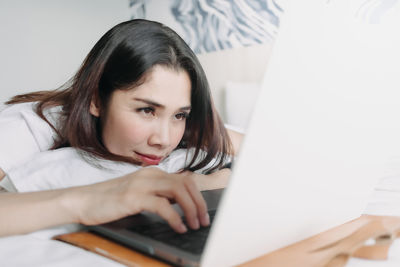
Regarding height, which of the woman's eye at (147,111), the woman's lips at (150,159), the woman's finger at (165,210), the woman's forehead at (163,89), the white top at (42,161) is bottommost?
the woman's lips at (150,159)

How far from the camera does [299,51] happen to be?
11.1 inches

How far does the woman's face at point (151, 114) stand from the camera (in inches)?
38.0

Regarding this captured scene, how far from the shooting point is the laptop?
267 mm

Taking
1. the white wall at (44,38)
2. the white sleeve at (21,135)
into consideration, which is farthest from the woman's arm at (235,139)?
the white wall at (44,38)

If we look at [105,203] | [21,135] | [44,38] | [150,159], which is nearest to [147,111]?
[150,159]

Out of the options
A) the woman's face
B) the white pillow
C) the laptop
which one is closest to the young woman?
the woman's face

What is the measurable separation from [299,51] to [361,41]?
127 millimetres

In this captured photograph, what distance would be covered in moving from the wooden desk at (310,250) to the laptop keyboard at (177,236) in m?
0.03

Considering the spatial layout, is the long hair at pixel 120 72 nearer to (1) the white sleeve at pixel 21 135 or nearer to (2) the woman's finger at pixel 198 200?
(1) the white sleeve at pixel 21 135

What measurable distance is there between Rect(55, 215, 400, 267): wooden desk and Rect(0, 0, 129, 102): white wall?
227 centimetres

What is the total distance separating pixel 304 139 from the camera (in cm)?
32

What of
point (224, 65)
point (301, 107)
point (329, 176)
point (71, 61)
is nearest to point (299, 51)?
point (301, 107)

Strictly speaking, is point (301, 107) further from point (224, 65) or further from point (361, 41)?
point (224, 65)

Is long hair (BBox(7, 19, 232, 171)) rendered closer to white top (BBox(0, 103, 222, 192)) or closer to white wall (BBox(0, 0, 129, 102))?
white top (BBox(0, 103, 222, 192))
